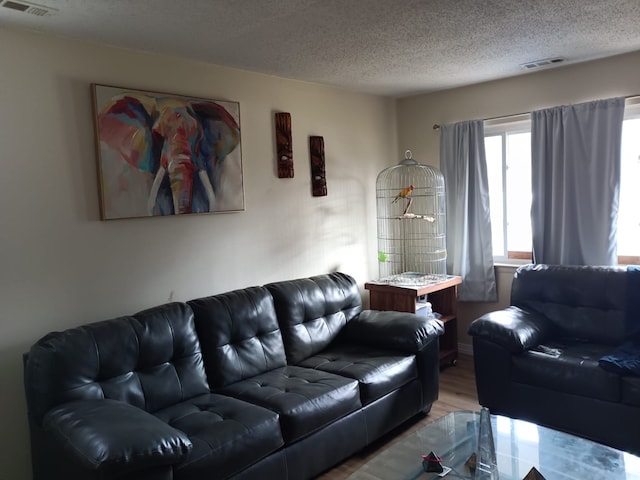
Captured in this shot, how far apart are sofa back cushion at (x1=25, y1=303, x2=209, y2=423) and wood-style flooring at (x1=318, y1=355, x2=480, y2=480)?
2.98 feet

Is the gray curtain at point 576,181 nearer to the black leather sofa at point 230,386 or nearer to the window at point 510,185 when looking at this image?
the window at point 510,185

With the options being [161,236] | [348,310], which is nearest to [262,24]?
[161,236]

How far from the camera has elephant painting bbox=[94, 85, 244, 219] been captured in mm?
2803

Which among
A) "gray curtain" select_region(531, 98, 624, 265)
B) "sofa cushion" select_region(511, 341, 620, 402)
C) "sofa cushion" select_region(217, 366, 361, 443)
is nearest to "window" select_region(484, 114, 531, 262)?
"gray curtain" select_region(531, 98, 624, 265)

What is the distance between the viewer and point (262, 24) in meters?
2.53

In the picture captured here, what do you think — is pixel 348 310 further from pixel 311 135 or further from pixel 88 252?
pixel 88 252

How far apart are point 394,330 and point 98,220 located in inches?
76.3

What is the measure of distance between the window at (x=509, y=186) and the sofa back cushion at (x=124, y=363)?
2800mm

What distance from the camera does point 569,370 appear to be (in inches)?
114

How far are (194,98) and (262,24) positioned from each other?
84 centimetres

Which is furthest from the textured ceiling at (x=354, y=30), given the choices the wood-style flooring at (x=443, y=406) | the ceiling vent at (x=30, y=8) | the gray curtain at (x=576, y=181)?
the wood-style flooring at (x=443, y=406)

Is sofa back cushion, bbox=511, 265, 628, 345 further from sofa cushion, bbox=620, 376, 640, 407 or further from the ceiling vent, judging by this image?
the ceiling vent

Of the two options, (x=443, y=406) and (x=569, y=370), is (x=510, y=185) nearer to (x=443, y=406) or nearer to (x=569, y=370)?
(x=569, y=370)

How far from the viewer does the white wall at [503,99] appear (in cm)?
356
